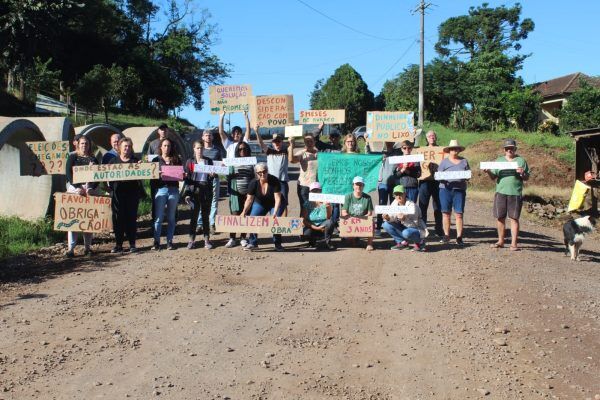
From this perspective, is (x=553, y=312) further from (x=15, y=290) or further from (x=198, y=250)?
(x=15, y=290)

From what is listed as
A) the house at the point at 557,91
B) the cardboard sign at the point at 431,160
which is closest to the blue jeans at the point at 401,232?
the cardboard sign at the point at 431,160

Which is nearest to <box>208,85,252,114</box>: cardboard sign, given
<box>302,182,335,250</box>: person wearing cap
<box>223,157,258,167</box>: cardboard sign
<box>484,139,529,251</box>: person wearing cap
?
<box>223,157,258,167</box>: cardboard sign

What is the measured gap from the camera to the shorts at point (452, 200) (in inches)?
407

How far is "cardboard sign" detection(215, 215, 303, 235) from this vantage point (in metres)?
9.91

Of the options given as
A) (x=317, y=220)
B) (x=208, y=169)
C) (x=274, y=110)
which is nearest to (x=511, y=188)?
(x=317, y=220)

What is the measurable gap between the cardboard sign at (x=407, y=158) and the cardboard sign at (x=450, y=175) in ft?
1.22

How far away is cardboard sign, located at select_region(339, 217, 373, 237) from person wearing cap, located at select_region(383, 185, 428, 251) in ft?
1.03

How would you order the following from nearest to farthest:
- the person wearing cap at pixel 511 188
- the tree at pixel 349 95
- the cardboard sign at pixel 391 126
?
the person wearing cap at pixel 511 188, the cardboard sign at pixel 391 126, the tree at pixel 349 95

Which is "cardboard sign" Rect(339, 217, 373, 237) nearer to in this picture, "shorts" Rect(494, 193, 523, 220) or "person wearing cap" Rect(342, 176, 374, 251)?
"person wearing cap" Rect(342, 176, 374, 251)

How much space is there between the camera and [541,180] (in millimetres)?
25125

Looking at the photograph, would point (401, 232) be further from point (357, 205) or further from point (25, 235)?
point (25, 235)

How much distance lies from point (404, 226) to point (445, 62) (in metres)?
34.2

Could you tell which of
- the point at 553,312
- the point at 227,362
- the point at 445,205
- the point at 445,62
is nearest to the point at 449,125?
the point at 445,62

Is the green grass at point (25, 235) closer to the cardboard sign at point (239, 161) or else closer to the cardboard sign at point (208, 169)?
the cardboard sign at point (208, 169)
